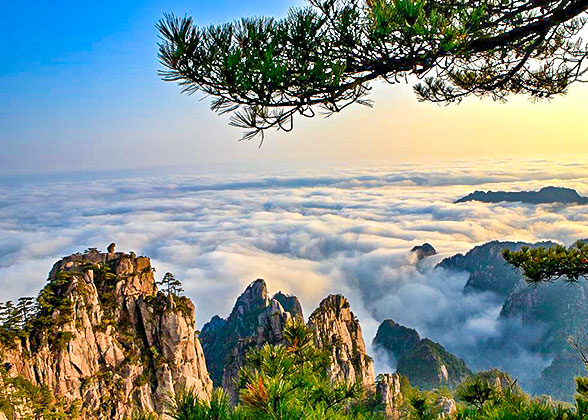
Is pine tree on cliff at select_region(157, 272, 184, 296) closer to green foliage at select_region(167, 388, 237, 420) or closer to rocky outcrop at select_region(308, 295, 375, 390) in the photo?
rocky outcrop at select_region(308, 295, 375, 390)

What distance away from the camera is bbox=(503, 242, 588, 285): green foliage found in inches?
212

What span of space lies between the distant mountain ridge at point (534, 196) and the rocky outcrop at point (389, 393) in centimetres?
10780

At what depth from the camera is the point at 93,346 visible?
2488 centimetres

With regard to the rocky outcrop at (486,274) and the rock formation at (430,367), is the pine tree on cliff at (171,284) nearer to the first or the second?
the rock formation at (430,367)

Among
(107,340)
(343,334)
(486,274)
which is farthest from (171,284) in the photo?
(486,274)

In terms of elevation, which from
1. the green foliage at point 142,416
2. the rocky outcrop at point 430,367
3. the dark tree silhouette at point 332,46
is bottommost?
the rocky outcrop at point 430,367

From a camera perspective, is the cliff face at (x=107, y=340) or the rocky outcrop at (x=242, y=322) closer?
the cliff face at (x=107, y=340)

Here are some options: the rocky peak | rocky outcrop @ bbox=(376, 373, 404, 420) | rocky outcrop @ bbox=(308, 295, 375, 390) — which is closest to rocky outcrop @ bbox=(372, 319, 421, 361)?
the rocky peak

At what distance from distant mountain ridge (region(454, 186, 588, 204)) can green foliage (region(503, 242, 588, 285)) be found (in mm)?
136452

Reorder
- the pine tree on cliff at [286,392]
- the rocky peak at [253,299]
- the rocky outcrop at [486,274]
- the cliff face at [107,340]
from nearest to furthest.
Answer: the pine tree on cliff at [286,392], the cliff face at [107,340], the rocky peak at [253,299], the rocky outcrop at [486,274]

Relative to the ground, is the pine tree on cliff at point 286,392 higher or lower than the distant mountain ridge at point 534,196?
higher

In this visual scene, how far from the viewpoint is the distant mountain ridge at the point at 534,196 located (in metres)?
129

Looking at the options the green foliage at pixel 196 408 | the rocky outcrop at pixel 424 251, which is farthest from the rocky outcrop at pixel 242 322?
the rocky outcrop at pixel 424 251

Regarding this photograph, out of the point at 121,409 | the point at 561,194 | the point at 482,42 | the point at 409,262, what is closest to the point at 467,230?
the point at 409,262
